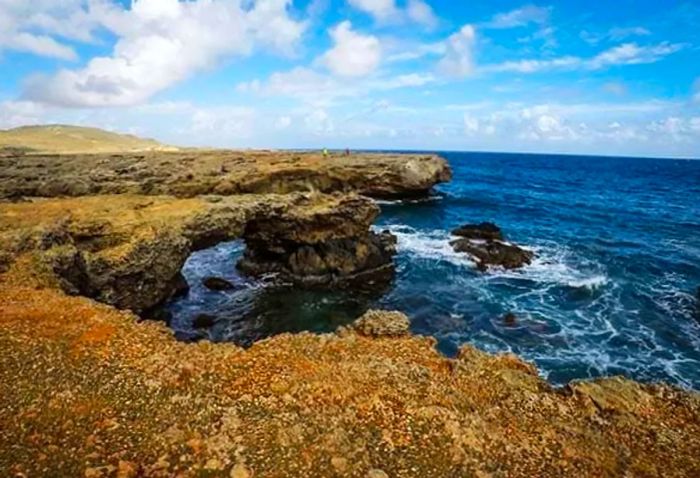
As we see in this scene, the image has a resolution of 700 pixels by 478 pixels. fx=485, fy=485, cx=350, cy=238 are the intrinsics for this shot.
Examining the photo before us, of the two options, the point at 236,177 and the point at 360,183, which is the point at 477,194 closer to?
the point at 360,183

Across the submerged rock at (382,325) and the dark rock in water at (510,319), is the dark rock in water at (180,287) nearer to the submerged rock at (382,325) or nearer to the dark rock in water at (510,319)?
the submerged rock at (382,325)

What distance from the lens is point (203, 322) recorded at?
31047mm

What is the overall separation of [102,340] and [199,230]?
1605cm

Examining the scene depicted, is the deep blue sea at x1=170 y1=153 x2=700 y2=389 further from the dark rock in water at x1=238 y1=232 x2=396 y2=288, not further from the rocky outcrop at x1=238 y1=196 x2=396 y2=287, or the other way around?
the rocky outcrop at x1=238 y1=196 x2=396 y2=287

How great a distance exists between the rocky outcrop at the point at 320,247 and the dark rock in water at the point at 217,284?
3332 millimetres

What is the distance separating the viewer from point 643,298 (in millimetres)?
36812

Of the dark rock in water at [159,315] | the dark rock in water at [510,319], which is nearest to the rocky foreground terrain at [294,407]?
the dark rock in water at [159,315]

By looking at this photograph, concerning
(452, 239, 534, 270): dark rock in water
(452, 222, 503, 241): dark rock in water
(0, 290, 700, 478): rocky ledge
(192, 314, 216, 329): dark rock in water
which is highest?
(0, 290, 700, 478): rocky ledge

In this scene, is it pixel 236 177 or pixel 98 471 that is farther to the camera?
pixel 236 177

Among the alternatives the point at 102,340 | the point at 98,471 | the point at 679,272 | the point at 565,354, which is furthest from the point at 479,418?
the point at 679,272

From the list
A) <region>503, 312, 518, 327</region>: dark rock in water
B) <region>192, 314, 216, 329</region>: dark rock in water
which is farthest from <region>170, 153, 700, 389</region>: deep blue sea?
<region>192, 314, 216, 329</region>: dark rock in water

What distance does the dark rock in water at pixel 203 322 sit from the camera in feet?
101

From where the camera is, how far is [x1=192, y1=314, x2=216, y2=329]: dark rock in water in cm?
3088

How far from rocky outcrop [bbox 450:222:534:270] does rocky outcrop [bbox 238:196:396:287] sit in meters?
9.82
